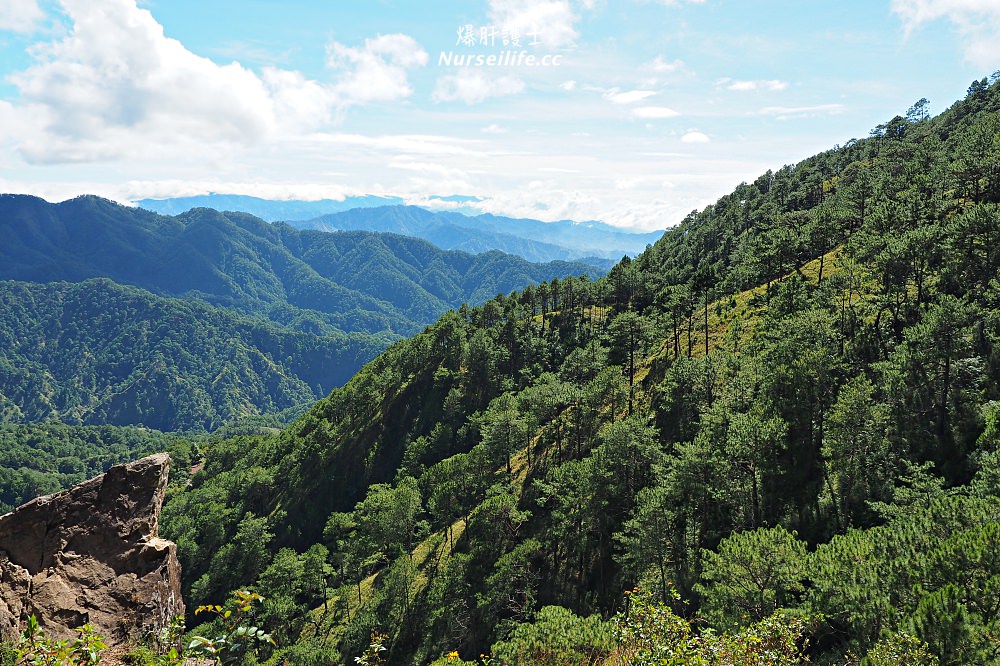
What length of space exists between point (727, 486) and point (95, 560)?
52.4 metres

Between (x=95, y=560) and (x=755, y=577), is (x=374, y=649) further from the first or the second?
(x=755, y=577)

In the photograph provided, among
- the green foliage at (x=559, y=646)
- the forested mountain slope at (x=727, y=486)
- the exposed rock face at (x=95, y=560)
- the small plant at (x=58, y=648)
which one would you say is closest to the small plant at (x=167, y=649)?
the small plant at (x=58, y=648)

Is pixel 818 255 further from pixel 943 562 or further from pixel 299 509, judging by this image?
pixel 299 509

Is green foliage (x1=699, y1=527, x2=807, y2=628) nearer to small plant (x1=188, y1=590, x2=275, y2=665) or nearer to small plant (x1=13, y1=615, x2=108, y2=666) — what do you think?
small plant (x1=188, y1=590, x2=275, y2=665)

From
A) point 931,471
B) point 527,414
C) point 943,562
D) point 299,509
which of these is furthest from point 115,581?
point 299,509

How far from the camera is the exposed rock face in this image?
20266mm

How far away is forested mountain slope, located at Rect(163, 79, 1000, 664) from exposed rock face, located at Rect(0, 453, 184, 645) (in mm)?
22275

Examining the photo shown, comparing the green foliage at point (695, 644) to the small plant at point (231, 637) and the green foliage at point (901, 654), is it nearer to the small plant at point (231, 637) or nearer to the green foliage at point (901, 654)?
the green foliage at point (901, 654)

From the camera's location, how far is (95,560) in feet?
75.0

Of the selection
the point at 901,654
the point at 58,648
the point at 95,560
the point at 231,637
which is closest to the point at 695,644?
the point at 901,654

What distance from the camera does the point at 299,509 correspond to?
460 ft

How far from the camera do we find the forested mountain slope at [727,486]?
31.0 metres

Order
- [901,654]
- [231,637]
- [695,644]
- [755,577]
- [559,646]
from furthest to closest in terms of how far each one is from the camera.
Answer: [755,577] → [559,646] → [901,654] → [695,644] → [231,637]

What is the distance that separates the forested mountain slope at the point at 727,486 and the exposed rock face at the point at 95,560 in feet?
73.1
